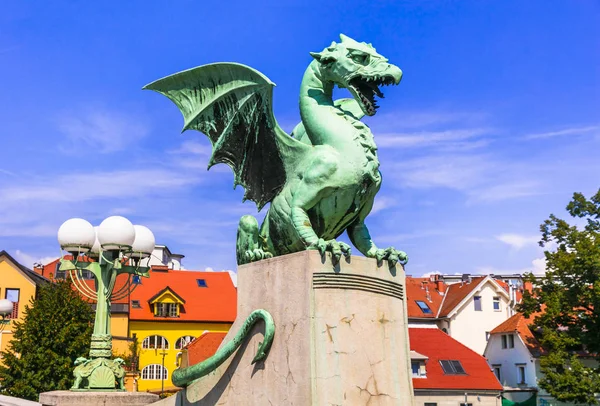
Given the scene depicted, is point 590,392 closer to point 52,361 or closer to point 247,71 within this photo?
point 52,361

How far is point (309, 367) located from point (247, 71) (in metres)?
3.25

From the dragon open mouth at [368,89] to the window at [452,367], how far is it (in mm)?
29568

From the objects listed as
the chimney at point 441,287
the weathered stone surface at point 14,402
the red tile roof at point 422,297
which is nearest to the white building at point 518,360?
the red tile roof at point 422,297

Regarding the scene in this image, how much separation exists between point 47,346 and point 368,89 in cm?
2314

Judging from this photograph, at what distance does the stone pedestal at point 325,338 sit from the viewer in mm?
6664

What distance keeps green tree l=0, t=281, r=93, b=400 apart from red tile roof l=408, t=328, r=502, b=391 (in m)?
14.7

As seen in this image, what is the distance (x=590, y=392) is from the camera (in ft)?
102

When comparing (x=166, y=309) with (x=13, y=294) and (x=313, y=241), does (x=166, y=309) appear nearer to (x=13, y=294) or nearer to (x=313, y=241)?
(x=13, y=294)

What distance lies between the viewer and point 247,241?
7996mm

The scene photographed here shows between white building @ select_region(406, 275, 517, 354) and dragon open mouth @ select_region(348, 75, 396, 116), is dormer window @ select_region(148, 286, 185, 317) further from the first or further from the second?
dragon open mouth @ select_region(348, 75, 396, 116)

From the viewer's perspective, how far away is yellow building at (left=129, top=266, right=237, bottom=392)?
44938mm

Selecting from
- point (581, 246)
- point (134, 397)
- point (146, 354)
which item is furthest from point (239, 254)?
point (146, 354)

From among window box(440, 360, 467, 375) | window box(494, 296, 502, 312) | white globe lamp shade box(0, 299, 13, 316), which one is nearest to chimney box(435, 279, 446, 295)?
window box(494, 296, 502, 312)

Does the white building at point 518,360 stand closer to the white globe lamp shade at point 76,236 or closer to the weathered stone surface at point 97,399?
the white globe lamp shade at point 76,236
